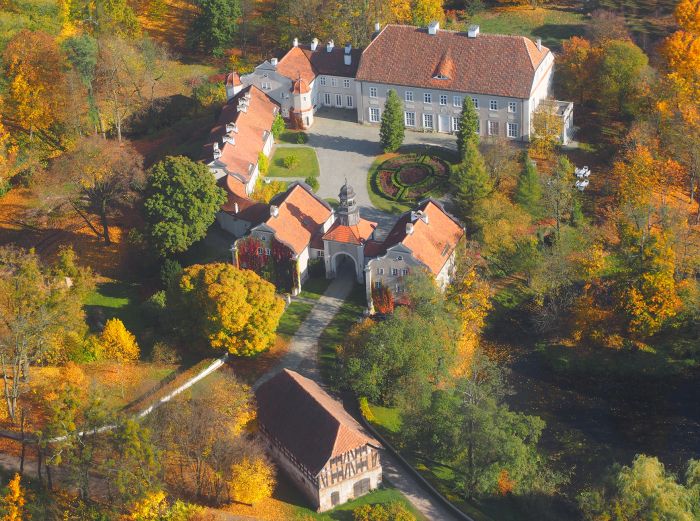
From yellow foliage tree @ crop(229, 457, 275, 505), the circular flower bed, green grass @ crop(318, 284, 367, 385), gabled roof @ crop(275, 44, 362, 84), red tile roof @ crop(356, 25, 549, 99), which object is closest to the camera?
yellow foliage tree @ crop(229, 457, 275, 505)

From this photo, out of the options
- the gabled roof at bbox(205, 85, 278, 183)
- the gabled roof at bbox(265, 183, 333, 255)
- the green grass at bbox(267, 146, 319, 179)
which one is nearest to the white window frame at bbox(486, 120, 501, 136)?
the green grass at bbox(267, 146, 319, 179)

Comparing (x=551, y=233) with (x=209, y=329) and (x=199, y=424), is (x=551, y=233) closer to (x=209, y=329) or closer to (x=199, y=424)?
(x=209, y=329)

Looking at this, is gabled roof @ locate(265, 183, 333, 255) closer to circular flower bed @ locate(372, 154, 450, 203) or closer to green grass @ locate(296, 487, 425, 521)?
circular flower bed @ locate(372, 154, 450, 203)

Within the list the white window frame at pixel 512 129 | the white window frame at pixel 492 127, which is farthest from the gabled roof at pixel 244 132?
the white window frame at pixel 512 129

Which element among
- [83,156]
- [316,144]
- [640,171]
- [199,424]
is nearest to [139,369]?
[199,424]

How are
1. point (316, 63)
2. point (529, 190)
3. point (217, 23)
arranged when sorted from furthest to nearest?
1. point (217, 23)
2. point (316, 63)
3. point (529, 190)

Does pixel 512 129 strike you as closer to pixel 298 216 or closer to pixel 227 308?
pixel 298 216

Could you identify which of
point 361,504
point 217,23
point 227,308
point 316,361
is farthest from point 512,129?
point 361,504

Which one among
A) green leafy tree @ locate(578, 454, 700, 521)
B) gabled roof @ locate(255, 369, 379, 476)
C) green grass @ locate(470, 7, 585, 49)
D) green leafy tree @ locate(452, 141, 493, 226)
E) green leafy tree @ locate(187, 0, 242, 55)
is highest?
green leafy tree @ locate(187, 0, 242, 55)
